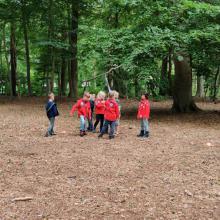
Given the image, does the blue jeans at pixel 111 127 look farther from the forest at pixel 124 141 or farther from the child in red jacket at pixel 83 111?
the child in red jacket at pixel 83 111

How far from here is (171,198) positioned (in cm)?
621

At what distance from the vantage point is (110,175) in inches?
294

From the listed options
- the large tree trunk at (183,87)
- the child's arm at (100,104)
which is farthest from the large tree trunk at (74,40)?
the child's arm at (100,104)

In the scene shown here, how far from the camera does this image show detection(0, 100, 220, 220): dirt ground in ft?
18.7

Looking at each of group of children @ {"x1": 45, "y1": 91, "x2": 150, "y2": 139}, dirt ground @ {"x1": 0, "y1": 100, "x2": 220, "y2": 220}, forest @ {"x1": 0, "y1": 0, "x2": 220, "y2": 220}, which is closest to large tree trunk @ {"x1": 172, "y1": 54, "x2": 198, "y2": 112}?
forest @ {"x1": 0, "y1": 0, "x2": 220, "y2": 220}

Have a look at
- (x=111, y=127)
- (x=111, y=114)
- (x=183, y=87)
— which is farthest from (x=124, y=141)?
(x=183, y=87)

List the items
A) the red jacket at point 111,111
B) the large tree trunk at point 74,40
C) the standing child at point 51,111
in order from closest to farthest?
the red jacket at point 111,111 < the standing child at point 51,111 < the large tree trunk at point 74,40

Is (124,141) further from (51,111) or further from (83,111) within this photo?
(51,111)

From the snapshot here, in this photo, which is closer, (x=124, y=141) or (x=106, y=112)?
(x=124, y=141)

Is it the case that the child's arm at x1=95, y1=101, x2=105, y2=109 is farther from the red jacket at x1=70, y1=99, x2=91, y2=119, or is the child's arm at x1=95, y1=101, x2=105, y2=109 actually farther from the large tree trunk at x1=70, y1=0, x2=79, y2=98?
the large tree trunk at x1=70, y1=0, x2=79, y2=98

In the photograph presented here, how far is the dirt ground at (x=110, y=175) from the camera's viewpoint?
570 cm

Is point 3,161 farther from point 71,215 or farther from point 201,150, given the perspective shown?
point 201,150

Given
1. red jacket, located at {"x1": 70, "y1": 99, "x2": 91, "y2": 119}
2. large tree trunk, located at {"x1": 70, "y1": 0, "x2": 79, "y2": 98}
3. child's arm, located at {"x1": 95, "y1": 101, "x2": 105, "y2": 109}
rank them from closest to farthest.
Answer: red jacket, located at {"x1": 70, "y1": 99, "x2": 91, "y2": 119} < child's arm, located at {"x1": 95, "y1": 101, "x2": 105, "y2": 109} < large tree trunk, located at {"x1": 70, "y1": 0, "x2": 79, "y2": 98}

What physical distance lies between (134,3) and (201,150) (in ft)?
25.3
